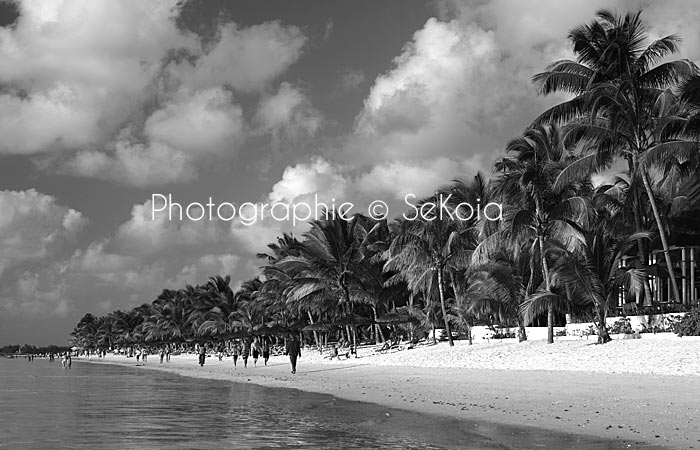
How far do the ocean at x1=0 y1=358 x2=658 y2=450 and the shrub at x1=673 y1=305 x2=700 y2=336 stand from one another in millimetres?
11437

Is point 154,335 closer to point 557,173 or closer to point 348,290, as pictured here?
point 348,290

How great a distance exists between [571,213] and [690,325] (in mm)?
8558

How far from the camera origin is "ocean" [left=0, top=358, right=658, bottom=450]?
12000 mm

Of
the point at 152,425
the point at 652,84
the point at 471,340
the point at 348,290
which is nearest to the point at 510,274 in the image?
the point at 471,340

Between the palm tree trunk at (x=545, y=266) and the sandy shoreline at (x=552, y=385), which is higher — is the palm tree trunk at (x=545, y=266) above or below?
above

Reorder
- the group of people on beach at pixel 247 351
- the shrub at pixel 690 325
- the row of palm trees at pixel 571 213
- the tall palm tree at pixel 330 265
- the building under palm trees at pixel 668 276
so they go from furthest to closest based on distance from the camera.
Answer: the group of people on beach at pixel 247 351 < the tall palm tree at pixel 330 265 < the building under palm trees at pixel 668 276 < the row of palm trees at pixel 571 213 < the shrub at pixel 690 325

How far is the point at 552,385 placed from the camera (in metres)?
19.6

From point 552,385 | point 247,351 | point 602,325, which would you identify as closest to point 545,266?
point 602,325

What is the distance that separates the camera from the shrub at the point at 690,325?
2327cm

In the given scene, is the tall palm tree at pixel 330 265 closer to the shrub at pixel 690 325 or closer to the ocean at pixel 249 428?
the ocean at pixel 249 428

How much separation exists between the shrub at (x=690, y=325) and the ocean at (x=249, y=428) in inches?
450

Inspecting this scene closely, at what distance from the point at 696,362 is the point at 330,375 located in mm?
16441

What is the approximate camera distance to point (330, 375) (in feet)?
106

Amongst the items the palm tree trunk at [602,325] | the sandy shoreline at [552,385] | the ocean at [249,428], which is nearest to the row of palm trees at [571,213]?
the palm tree trunk at [602,325]
